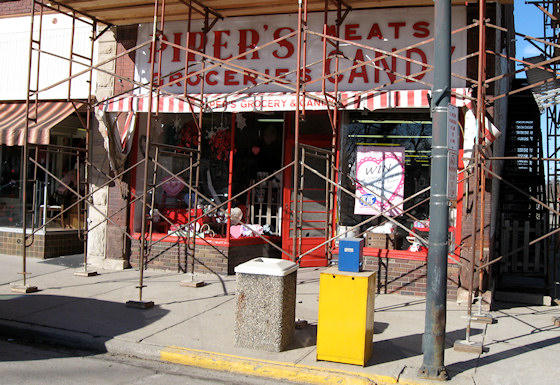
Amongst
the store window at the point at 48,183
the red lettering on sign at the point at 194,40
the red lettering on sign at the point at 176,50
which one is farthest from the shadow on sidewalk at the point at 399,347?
the store window at the point at 48,183

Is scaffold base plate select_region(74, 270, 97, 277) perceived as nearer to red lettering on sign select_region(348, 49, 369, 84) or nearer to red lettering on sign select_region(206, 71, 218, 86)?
red lettering on sign select_region(206, 71, 218, 86)

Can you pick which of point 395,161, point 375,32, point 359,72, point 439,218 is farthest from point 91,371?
point 375,32

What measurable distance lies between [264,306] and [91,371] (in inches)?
75.8

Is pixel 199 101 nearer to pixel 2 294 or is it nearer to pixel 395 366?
pixel 2 294

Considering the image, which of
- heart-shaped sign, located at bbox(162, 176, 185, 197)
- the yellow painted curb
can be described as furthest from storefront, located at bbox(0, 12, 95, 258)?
the yellow painted curb

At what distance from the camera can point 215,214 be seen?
1083 cm

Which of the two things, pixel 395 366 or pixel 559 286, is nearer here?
pixel 395 366

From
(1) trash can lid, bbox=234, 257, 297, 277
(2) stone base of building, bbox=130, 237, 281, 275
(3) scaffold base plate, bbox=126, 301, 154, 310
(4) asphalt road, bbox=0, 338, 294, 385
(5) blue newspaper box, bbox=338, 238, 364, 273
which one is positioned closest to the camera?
(4) asphalt road, bbox=0, 338, 294, 385

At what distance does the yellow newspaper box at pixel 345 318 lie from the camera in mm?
5684

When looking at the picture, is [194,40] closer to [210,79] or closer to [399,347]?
[210,79]

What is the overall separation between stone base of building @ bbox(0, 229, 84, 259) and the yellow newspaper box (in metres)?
7.64

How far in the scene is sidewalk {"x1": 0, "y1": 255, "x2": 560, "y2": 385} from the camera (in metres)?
5.63

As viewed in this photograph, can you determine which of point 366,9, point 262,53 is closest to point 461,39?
point 366,9

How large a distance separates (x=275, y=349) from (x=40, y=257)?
24.4 ft
